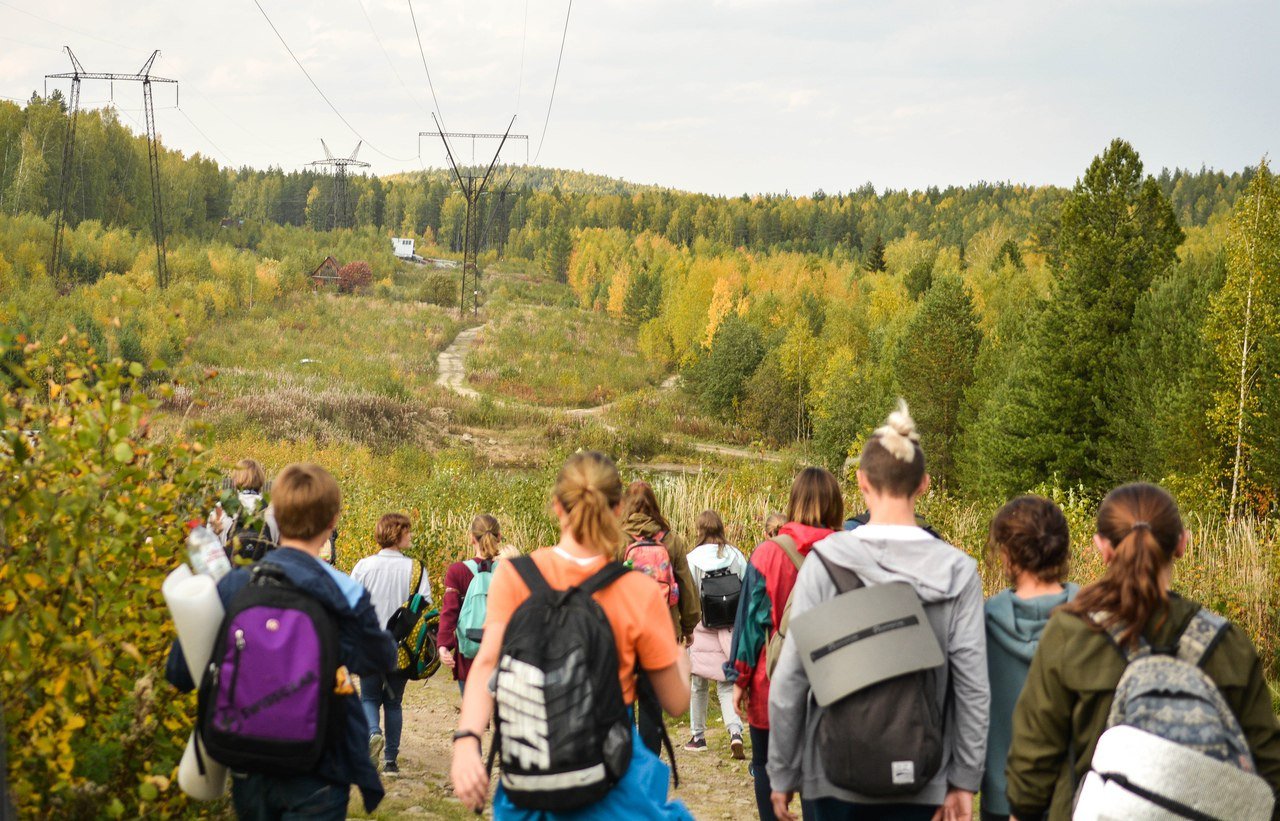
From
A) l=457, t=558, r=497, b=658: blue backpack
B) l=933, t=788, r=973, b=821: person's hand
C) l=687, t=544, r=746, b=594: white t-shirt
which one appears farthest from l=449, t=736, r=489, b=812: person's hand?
l=687, t=544, r=746, b=594: white t-shirt

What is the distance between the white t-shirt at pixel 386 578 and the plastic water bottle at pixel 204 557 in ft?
9.51

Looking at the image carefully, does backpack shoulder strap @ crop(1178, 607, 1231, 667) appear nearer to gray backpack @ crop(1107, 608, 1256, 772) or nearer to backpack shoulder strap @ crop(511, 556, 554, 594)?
gray backpack @ crop(1107, 608, 1256, 772)

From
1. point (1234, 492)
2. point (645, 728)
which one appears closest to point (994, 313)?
point (1234, 492)

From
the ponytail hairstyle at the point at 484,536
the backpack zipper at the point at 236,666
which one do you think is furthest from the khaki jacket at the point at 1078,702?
the ponytail hairstyle at the point at 484,536

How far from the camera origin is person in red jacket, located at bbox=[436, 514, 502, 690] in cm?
582

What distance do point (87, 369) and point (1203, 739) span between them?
11.7 ft

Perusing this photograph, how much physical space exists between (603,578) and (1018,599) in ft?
4.44

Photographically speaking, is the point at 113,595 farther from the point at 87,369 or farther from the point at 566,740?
the point at 566,740

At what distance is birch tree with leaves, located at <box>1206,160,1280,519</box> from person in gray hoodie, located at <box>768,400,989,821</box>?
20350 mm

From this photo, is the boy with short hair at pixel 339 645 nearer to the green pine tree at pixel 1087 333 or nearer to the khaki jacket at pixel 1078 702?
the khaki jacket at pixel 1078 702

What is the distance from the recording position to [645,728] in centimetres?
519

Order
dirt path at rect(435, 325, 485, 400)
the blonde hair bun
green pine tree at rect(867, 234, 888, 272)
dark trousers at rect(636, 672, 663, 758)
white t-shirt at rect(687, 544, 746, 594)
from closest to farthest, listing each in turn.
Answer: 1. dark trousers at rect(636, 672, 663, 758)
2. the blonde hair bun
3. white t-shirt at rect(687, 544, 746, 594)
4. dirt path at rect(435, 325, 485, 400)
5. green pine tree at rect(867, 234, 888, 272)

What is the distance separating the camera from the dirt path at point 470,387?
42094mm

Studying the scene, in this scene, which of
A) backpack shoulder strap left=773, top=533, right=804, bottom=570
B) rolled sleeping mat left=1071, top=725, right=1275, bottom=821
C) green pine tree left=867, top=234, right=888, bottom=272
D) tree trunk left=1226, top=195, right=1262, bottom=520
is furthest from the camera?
green pine tree left=867, top=234, right=888, bottom=272
